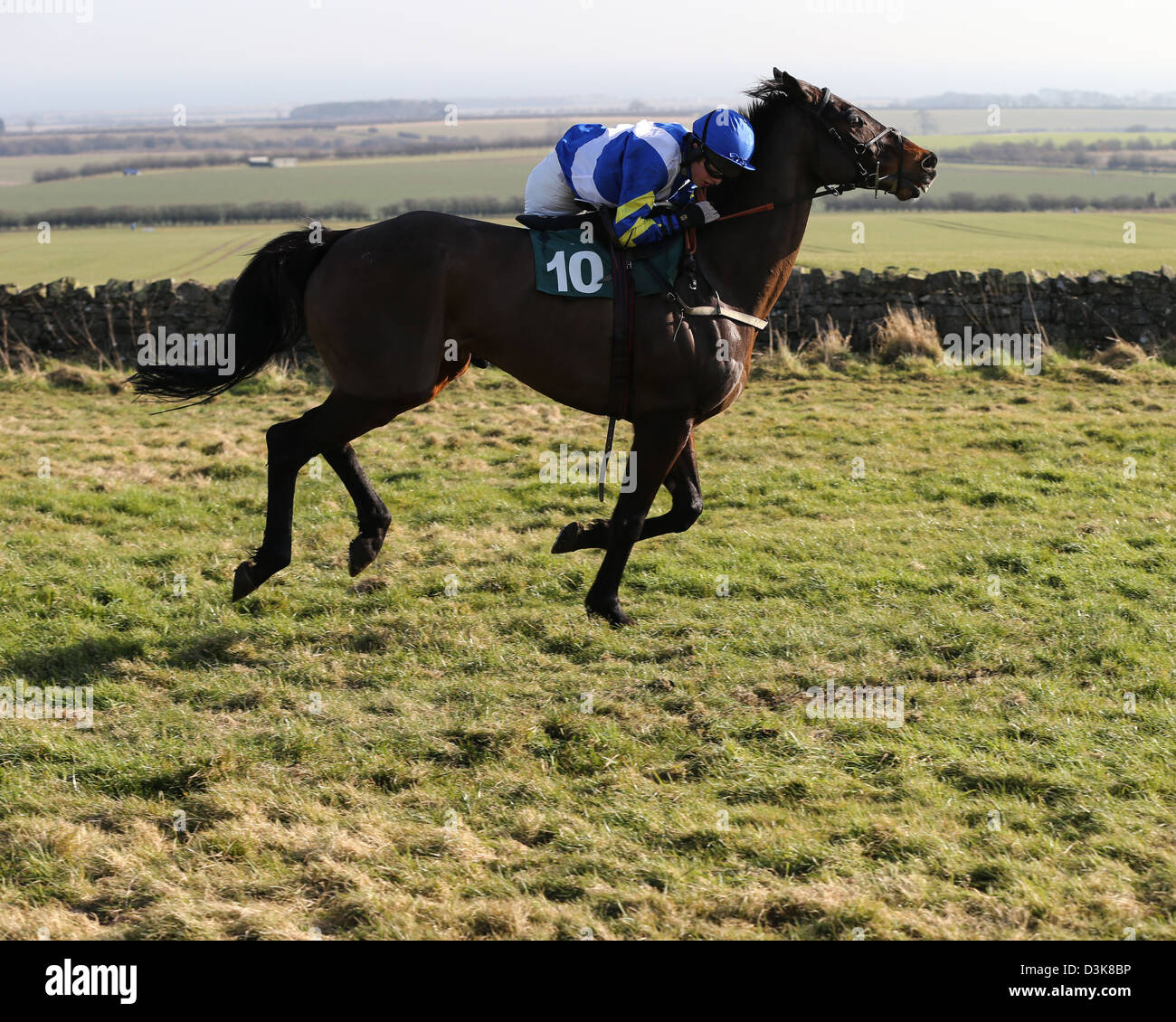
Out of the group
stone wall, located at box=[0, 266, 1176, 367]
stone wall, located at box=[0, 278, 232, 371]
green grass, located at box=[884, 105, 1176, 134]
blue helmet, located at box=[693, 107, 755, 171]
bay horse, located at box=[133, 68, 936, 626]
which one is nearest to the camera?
bay horse, located at box=[133, 68, 936, 626]

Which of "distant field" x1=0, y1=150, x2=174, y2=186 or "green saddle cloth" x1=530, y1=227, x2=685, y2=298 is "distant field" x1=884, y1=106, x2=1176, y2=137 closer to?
"distant field" x1=0, y1=150, x2=174, y2=186

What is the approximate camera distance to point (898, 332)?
14453 millimetres

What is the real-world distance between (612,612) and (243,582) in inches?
81.0

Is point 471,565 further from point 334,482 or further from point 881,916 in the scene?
point 881,916

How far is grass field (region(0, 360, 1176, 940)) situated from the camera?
3.80 metres

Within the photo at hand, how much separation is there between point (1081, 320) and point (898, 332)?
9.10 ft

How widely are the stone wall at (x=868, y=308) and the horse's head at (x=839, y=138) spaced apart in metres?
8.89

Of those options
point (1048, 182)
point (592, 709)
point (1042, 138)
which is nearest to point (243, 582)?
point (592, 709)

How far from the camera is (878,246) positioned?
34969mm

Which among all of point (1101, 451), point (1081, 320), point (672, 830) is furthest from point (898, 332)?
point (672, 830)

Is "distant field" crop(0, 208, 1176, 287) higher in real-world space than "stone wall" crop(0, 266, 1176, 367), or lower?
higher

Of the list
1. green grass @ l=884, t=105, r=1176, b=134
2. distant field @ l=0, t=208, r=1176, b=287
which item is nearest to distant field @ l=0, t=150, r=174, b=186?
distant field @ l=0, t=208, r=1176, b=287

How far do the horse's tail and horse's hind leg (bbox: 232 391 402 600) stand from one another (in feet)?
1.34

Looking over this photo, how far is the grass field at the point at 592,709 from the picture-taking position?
3803 mm
